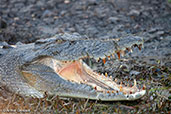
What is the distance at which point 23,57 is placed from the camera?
13.6ft

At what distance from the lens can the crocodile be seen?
12.5 ft

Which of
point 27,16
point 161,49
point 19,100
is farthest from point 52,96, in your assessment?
point 27,16

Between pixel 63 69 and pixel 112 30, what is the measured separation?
103 inches

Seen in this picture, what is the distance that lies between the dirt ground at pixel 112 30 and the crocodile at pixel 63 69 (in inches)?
6.4

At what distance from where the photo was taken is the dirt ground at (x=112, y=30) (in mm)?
3865

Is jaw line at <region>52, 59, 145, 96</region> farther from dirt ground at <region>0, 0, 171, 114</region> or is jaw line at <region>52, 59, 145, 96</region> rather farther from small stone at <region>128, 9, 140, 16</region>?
small stone at <region>128, 9, 140, 16</region>

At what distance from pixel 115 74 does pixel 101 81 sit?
739 millimetres

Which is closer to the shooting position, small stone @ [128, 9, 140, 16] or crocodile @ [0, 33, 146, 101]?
crocodile @ [0, 33, 146, 101]

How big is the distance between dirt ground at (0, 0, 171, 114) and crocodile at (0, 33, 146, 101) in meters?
0.16

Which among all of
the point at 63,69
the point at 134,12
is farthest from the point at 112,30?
the point at 63,69

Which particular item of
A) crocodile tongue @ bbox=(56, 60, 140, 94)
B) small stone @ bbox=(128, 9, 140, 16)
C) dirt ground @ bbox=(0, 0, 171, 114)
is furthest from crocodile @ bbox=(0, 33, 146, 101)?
small stone @ bbox=(128, 9, 140, 16)

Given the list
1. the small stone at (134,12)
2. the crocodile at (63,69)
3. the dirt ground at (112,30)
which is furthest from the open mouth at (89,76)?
the small stone at (134,12)

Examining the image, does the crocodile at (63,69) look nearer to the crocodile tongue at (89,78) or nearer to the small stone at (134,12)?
the crocodile tongue at (89,78)

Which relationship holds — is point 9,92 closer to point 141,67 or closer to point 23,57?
point 23,57
